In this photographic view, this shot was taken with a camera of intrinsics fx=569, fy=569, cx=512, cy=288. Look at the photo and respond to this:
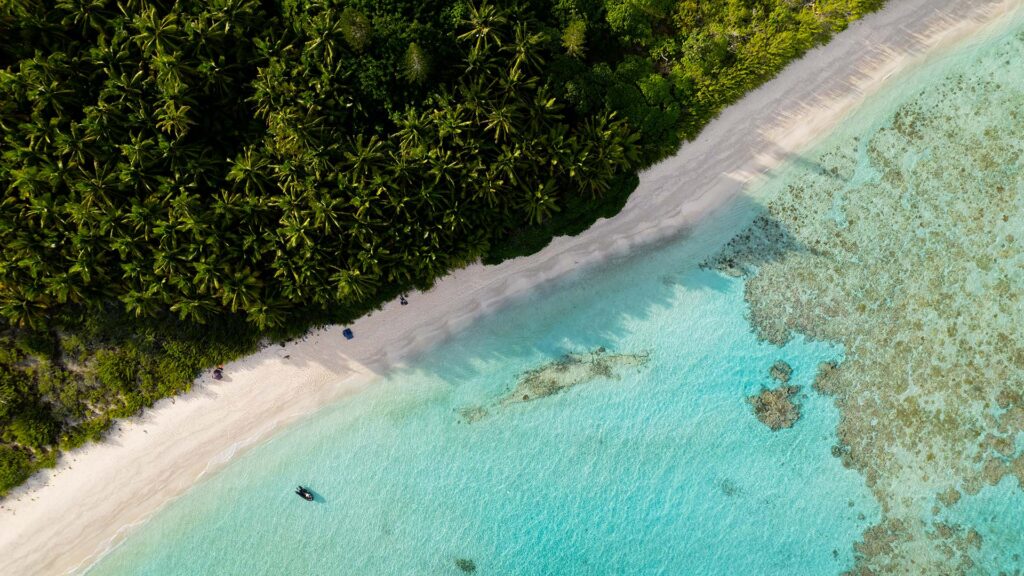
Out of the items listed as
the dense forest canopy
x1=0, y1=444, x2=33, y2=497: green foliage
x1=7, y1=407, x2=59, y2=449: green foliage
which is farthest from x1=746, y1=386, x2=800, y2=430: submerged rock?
x1=0, y1=444, x2=33, y2=497: green foliage

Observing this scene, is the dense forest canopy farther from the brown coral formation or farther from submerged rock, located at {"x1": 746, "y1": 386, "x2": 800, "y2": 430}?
submerged rock, located at {"x1": 746, "y1": 386, "x2": 800, "y2": 430}

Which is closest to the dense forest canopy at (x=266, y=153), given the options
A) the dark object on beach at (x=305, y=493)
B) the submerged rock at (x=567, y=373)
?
the submerged rock at (x=567, y=373)

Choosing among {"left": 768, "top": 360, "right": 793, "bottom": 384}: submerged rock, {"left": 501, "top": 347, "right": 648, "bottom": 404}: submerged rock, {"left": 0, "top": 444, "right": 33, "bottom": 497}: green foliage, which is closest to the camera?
{"left": 0, "top": 444, "right": 33, "bottom": 497}: green foliage

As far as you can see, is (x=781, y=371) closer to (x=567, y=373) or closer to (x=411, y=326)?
(x=567, y=373)

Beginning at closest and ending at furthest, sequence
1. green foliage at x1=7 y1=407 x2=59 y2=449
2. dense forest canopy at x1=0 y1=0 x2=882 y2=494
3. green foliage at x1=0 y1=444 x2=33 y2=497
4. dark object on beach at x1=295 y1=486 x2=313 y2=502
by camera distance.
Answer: dense forest canopy at x1=0 y1=0 x2=882 y2=494 → green foliage at x1=7 y1=407 x2=59 y2=449 → green foliage at x1=0 y1=444 x2=33 y2=497 → dark object on beach at x1=295 y1=486 x2=313 y2=502

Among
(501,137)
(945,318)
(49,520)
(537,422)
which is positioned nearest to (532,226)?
(501,137)
